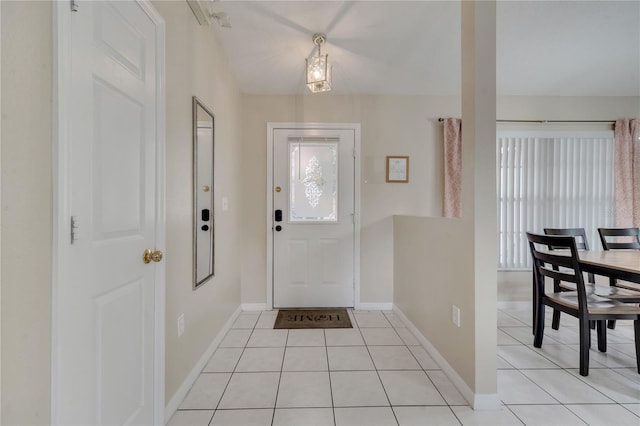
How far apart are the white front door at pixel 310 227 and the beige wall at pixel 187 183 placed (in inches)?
30.1

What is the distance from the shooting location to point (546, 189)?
3.22 meters

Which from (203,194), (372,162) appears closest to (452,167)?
(372,162)

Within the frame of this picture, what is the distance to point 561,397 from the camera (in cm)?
167

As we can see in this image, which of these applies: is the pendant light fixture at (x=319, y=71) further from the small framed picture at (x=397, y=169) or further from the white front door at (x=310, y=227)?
the small framed picture at (x=397, y=169)

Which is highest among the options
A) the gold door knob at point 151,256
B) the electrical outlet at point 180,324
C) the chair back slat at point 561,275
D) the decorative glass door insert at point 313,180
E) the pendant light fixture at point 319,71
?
the pendant light fixture at point 319,71

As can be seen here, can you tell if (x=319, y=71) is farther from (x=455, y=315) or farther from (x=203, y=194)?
(x=455, y=315)

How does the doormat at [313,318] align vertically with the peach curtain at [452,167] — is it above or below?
below

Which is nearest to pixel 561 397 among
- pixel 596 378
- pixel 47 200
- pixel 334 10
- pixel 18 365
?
pixel 596 378

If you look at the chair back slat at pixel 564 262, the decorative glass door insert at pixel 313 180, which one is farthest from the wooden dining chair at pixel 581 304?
the decorative glass door insert at pixel 313 180

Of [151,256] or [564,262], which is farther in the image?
[564,262]

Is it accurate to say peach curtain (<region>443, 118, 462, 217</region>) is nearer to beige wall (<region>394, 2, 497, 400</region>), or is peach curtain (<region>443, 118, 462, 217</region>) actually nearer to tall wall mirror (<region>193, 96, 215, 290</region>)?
beige wall (<region>394, 2, 497, 400</region>)

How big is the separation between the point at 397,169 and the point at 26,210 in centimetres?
299

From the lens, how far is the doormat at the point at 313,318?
2.73 m

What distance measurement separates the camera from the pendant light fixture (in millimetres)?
2076
